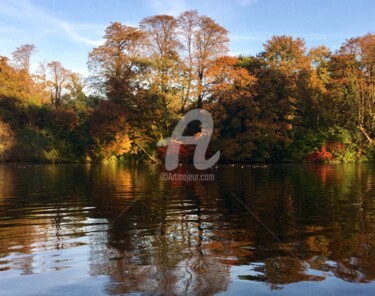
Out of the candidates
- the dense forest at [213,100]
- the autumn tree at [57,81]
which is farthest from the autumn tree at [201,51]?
the autumn tree at [57,81]

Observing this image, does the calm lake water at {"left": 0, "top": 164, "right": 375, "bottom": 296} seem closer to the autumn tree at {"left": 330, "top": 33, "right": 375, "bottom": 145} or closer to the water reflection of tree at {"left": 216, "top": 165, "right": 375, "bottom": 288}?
the water reflection of tree at {"left": 216, "top": 165, "right": 375, "bottom": 288}

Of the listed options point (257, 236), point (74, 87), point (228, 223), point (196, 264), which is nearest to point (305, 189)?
point (228, 223)

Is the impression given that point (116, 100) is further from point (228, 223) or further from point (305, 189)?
point (228, 223)

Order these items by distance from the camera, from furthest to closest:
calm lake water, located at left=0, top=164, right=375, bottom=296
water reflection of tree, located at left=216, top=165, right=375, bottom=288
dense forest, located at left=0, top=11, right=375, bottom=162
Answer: dense forest, located at left=0, top=11, right=375, bottom=162 → water reflection of tree, located at left=216, top=165, right=375, bottom=288 → calm lake water, located at left=0, top=164, right=375, bottom=296

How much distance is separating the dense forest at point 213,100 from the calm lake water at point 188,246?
30954 mm

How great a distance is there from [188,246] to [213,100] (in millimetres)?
38855

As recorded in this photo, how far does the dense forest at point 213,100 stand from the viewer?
45000 millimetres

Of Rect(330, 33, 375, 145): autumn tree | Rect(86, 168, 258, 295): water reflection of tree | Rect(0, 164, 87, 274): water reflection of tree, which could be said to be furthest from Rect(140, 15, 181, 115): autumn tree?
Rect(86, 168, 258, 295): water reflection of tree

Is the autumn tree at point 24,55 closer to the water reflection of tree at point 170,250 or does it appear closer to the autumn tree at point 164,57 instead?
the autumn tree at point 164,57

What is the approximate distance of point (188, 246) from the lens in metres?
7.94

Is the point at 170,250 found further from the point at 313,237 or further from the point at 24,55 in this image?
the point at 24,55

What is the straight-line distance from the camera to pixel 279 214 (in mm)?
11523

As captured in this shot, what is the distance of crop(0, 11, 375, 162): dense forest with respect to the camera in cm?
4500

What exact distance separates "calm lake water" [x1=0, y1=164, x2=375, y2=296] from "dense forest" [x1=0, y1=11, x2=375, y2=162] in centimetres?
3095
